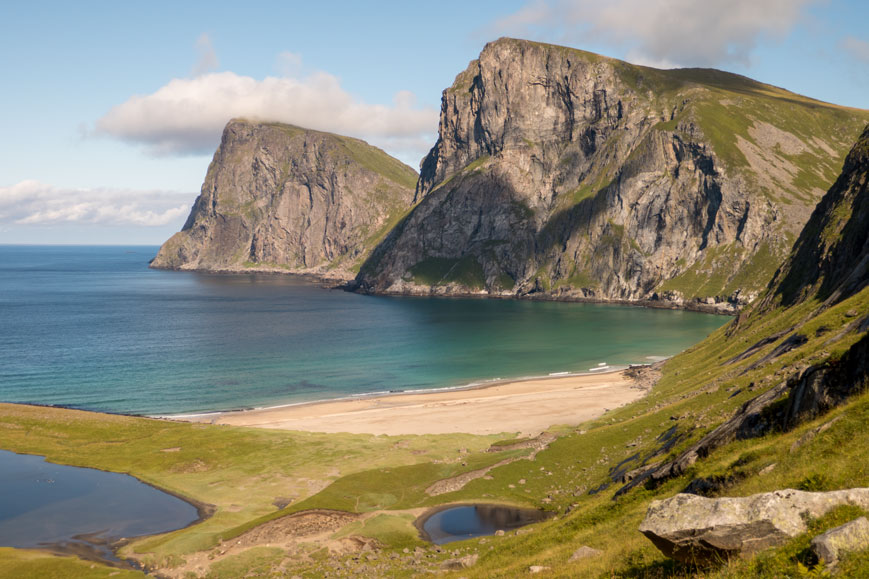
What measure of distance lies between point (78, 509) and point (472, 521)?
126 ft

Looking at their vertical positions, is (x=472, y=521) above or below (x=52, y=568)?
above

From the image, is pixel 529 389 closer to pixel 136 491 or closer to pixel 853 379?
pixel 136 491

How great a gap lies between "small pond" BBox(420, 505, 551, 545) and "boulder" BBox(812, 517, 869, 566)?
3400 cm

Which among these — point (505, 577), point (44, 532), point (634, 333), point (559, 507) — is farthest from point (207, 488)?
point (634, 333)

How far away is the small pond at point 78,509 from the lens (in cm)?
4750

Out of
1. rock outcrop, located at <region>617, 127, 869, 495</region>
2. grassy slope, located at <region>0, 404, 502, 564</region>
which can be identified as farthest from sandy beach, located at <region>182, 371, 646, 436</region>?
rock outcrop, located at <region>617, 127, 869, 495</region>

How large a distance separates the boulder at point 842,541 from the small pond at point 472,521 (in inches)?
1338

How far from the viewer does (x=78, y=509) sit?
177ft

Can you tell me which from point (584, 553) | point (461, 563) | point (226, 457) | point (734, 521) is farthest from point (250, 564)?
point (734, 521)

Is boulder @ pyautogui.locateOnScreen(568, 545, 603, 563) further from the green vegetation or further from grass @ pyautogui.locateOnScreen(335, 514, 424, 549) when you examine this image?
the green vegetation

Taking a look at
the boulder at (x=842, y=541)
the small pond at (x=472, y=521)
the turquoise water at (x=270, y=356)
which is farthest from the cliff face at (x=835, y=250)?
the boulder at (x=842, y=541)

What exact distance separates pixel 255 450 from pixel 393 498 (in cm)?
2459

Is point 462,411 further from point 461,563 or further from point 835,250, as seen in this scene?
point 461,563

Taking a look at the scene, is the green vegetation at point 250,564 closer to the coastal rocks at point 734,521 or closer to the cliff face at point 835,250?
the coastal rocks at point 734,521
